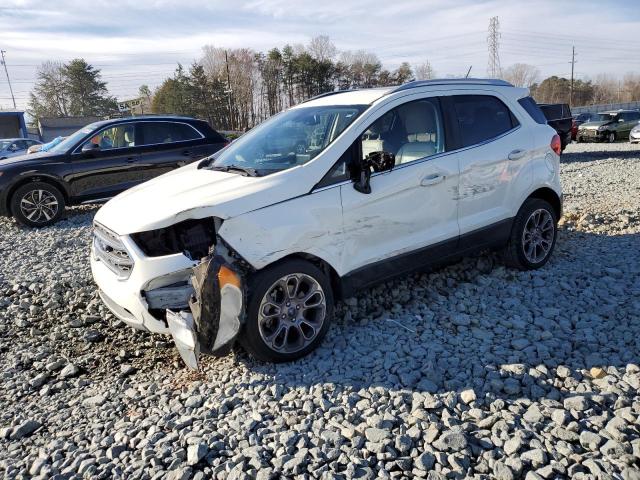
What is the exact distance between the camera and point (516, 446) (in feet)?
8.79

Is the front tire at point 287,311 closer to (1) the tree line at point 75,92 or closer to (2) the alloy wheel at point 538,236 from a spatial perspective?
(2) the alloy wheel at point 538,236

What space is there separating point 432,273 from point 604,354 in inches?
78.1

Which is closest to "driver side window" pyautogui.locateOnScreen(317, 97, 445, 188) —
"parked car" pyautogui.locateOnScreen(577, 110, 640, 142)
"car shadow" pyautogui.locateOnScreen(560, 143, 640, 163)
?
"car shadow" pyautogui.locateOnScreen(560, 143, 640, 163)

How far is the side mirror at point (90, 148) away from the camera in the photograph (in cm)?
938

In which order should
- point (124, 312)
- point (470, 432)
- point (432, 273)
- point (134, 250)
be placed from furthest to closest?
point (432, 273)
point (124, 312)
point (134, 250)
point (470, 432)

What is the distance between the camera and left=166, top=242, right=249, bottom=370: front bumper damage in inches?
128

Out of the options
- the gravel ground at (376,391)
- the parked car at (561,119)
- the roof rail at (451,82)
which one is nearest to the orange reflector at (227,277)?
the gravel ground at (376,391)

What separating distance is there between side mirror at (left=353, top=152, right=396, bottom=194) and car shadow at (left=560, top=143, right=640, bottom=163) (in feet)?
48.6

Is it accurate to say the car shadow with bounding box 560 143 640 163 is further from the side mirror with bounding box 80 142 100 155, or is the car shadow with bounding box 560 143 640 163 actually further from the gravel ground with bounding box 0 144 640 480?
the side mirror with bounding box 80 142 100 155

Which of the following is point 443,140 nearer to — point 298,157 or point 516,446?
point 298,157

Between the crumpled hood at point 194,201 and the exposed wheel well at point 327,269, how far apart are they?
0.44 m

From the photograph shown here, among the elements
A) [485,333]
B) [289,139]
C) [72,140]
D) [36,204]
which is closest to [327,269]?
[289,139]

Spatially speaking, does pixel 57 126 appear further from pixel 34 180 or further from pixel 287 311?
pixel 287 311

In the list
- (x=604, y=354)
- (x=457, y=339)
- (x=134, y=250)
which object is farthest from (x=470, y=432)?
(x=134, y=250)
